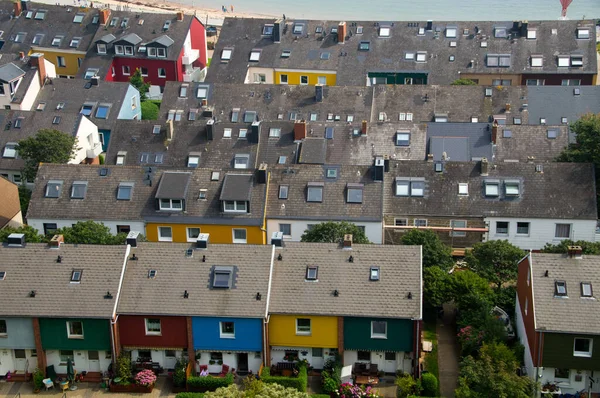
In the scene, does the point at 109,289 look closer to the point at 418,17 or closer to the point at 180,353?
the point at 180,353

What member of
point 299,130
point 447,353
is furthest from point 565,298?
point 299,130

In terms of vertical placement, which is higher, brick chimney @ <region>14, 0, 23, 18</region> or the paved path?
brick chimney @ <region>14, 0, 23, 18</region>

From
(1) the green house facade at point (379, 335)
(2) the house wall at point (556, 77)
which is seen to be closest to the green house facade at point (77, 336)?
(1) the green house facade at point (379, 335)

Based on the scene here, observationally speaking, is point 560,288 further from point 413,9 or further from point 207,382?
point 413,9

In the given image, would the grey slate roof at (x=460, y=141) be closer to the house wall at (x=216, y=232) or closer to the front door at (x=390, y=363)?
the house wall at (x=216, y=232)

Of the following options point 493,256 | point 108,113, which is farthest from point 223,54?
point 493,256

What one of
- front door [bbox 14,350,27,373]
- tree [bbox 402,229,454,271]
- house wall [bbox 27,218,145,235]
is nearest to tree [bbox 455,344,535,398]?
tree [bbox 402,229,454,271]

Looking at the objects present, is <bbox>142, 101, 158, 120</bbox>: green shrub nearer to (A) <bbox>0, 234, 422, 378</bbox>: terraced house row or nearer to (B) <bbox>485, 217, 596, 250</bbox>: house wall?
(B) <bbox>485, 217, 596, 250</bbox>: house wall

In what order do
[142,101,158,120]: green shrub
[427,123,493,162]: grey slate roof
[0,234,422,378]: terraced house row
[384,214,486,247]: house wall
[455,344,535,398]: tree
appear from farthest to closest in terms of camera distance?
[142,101,158,120]: green shrub, [427,123,493,162]: grey slate roof, [384,214,486,247]: house wall, [0,234,422,378]: terraced house row, [455,344,535,398]: tree
